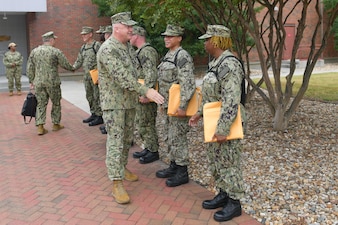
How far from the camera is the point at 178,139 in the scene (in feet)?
14.2

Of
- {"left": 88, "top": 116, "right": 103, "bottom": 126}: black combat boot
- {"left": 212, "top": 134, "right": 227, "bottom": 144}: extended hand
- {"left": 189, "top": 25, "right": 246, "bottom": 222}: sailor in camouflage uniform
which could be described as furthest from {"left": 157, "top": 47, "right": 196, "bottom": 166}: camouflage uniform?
{"left": 88, "top": 116, "right": 103, "bottom": 126}: black combat boot

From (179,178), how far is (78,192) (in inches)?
46.2

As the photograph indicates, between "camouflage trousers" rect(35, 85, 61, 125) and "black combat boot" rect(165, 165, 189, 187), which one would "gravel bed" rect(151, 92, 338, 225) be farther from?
"camouflage trousers" rect(35, 85, 61, 125)

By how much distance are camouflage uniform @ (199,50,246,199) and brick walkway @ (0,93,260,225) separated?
14.5 inches

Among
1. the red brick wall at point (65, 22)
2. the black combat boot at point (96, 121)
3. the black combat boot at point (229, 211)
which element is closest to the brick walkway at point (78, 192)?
the black combat boot at point (229, 211)

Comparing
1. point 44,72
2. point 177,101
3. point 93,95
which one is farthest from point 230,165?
point 93,95

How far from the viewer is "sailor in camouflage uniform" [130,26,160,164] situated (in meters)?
4.74

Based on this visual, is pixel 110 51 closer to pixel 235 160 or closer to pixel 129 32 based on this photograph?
pixel 129 32

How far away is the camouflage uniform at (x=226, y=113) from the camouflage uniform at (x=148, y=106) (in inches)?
52.4

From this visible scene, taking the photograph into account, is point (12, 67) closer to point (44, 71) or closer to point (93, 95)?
point (93, 95)

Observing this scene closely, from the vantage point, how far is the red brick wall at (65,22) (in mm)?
16859

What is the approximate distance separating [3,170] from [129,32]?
2740 millimetres

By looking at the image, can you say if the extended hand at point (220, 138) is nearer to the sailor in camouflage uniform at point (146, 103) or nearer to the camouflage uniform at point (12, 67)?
the sailor in camouflage uniform at point (146, 103)

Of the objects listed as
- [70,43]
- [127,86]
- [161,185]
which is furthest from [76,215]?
[70,43]
